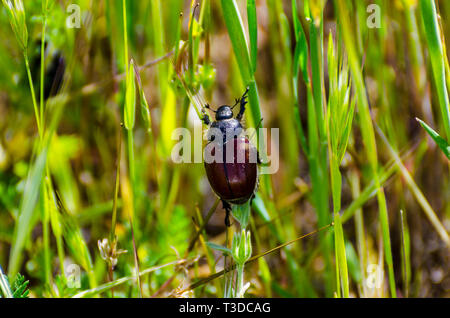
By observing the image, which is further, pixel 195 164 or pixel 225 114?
pixel 195 164

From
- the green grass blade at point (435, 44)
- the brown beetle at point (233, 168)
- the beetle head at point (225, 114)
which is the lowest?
the brown beetle at point (233, 168)

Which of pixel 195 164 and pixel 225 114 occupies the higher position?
pixel 225 114

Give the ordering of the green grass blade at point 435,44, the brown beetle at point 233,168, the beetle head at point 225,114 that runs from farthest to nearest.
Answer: the beetle head at point 225,114
the brown beetle at point 233,168
the green grass blade at point 435,44

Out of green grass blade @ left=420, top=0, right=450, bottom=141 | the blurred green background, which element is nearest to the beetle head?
the blurred green background

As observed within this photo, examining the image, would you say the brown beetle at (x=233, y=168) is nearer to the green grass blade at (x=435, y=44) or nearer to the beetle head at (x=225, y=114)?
the beetle head at (x=225, y=114)

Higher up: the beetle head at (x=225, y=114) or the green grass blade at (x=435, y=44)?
the green grass blade at (x=435, y=44)

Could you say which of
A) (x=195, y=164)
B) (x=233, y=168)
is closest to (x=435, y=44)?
(x=233, y=168)

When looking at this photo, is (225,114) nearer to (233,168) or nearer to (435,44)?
(233,168)

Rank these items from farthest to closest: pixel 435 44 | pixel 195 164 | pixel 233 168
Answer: pixel 195 164 < pixel 233 168 < pixel 435 44

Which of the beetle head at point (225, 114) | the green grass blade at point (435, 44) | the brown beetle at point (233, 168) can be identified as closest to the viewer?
the green grass blade at point (435, 44)

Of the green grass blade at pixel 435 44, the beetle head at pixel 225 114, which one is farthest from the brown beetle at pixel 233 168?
the green grass blade at pixel 435 44
